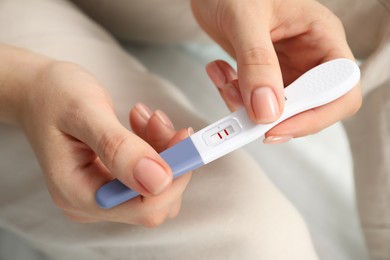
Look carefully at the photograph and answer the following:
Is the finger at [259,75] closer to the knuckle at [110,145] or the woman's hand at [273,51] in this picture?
the woman's hand at [273,51]

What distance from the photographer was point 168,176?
0.38m

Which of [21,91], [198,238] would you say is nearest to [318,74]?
[198,238]

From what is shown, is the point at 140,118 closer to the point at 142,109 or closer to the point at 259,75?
the point at 142,109

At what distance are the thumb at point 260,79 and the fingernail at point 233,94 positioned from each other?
0.06 metres

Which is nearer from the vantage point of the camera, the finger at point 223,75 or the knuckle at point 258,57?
the knuckle at point 258,57

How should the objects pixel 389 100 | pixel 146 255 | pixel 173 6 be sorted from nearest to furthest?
pixel 146 255, pixel 389 100, pixel 173 6

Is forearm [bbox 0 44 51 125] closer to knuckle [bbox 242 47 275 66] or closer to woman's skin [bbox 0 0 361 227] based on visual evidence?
woman's skin [bbox 0 0 361 227]

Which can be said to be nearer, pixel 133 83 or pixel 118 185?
pixel 118 185

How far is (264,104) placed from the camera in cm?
40

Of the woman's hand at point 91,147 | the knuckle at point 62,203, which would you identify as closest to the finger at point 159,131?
the woman's hand at point 91,147

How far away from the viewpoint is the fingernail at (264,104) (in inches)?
15.7

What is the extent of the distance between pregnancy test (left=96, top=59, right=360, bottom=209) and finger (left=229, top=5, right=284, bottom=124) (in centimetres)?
2

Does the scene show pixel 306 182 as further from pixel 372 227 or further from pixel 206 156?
pixel 206 156

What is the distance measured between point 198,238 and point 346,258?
27 cm
